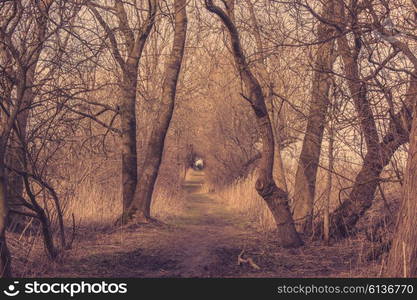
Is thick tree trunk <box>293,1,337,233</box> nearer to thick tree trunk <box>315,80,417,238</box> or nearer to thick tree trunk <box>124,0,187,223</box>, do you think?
thick tree trunk <box>315,80,417,238</box>

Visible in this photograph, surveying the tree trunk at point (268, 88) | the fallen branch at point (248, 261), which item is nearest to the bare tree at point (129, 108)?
the tree trunk at point (268, 88)

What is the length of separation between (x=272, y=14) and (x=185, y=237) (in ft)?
14.2

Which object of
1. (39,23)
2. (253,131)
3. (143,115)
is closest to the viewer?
(39,23)

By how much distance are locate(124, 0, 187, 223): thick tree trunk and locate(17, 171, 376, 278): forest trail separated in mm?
493

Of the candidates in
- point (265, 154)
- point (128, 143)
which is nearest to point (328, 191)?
point (265, 154)

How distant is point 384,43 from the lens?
6301mm

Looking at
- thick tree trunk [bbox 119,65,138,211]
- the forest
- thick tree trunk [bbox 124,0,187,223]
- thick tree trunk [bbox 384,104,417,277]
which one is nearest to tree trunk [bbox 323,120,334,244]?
the forest

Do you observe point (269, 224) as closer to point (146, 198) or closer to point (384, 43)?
point (146, 198)

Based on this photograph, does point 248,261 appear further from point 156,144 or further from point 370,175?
point 156,144

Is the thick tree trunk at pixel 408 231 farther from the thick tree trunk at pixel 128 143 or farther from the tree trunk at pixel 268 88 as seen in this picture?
the thick tree trunk at pixel 128 143

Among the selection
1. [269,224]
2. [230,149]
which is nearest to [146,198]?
[269,224]

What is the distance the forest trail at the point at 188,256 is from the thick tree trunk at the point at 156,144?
1.62 ft

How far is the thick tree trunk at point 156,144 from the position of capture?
10875 mm

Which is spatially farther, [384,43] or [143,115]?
[143,115]
